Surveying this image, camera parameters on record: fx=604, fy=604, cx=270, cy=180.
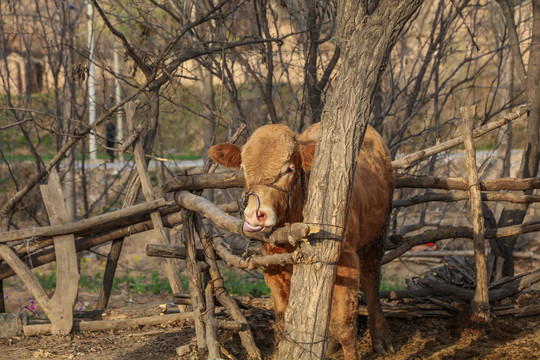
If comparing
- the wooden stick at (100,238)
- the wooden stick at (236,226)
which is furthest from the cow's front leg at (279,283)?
the wooden stick at (100,238)

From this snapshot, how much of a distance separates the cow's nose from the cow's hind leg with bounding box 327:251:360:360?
0.89 meters

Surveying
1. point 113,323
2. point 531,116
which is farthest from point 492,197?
point 113,323

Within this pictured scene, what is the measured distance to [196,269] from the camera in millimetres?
5121

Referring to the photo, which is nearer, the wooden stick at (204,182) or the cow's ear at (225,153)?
the cow's ear at (225,153)

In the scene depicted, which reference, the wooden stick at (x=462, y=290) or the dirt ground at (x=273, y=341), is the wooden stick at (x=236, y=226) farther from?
the wooden stick at (x=462, y=290)

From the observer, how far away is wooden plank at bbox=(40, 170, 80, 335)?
5.52 meters

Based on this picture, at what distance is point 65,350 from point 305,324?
2.60 meters

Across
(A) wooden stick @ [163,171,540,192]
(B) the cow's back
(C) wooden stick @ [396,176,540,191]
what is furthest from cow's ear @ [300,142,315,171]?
(C) wooden stick @ [396,176,540,191]

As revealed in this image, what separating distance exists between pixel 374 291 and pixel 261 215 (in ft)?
7.72

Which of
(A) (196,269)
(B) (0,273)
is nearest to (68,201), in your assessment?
(B) (0,273)

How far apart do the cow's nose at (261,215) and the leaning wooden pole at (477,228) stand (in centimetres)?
256

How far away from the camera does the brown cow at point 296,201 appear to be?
12.8 ft

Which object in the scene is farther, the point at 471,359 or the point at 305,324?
the point at 471,359

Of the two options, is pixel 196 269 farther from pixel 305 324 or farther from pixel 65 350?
pixel 305 324
